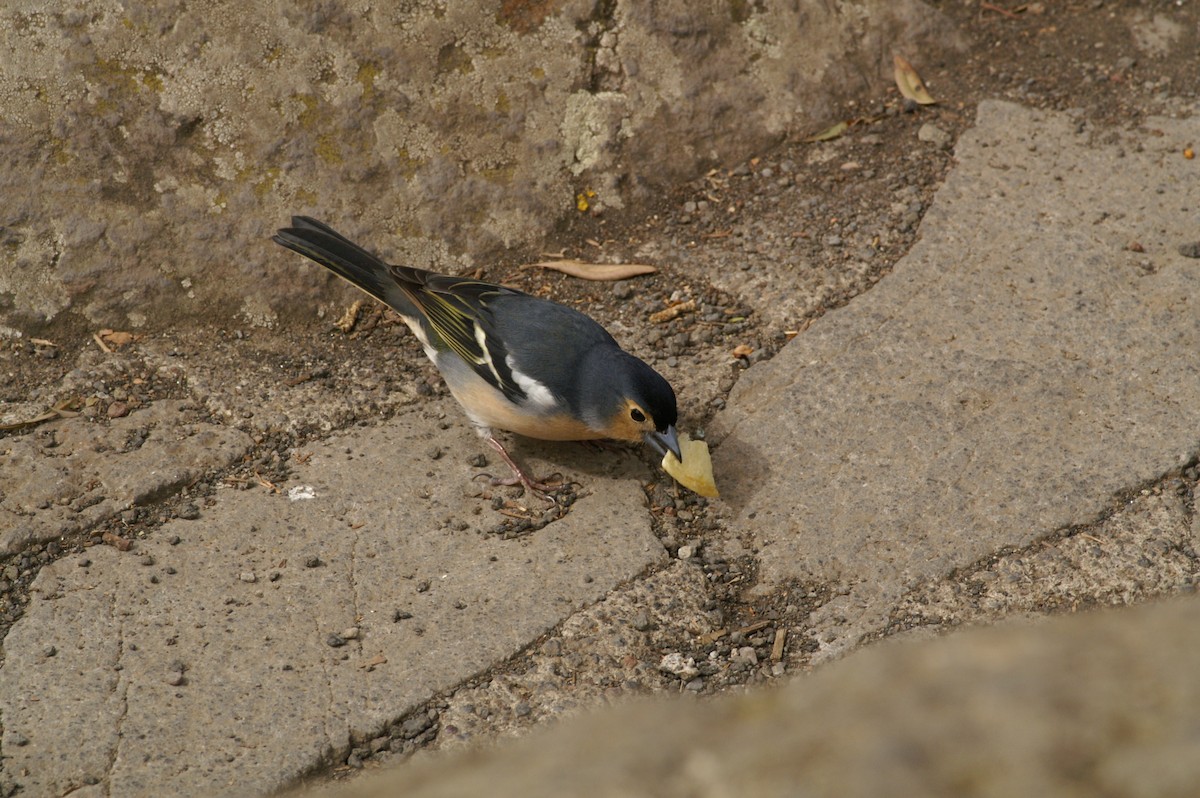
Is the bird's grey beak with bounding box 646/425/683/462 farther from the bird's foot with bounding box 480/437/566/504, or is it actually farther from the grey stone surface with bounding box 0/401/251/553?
the grey stone surface with bounding box 0/401/251/553

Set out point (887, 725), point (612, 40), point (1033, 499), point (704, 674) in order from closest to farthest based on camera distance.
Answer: point (887, 725), point (704, 674), point (1033, 499), point (612, 40)

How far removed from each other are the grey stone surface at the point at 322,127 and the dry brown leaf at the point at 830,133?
0.21m

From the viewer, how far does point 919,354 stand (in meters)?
4.68

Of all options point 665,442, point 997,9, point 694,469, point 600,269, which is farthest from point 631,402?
point 997,9

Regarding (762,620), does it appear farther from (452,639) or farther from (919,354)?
(919,354)

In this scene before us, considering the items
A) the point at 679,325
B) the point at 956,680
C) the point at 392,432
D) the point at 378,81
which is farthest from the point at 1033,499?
the point at 378,81

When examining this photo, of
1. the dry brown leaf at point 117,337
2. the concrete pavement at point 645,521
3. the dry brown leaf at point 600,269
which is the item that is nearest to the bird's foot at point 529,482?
the concrete pavement at point 645,521

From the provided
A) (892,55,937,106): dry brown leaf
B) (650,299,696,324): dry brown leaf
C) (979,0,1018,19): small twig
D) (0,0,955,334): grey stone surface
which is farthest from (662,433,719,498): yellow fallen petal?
(979,0,1018,19): small twig

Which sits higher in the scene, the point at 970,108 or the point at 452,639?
the point at 970,108

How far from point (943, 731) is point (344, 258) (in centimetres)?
391

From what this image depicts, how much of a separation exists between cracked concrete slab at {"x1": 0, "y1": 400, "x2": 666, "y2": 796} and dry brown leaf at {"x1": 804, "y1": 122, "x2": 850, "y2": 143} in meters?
2.32

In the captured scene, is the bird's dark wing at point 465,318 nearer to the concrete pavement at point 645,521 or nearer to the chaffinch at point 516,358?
the chaffinch at point 516,358

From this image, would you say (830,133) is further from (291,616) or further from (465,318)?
(291,616)

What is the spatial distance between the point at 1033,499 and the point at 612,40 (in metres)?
3.02
